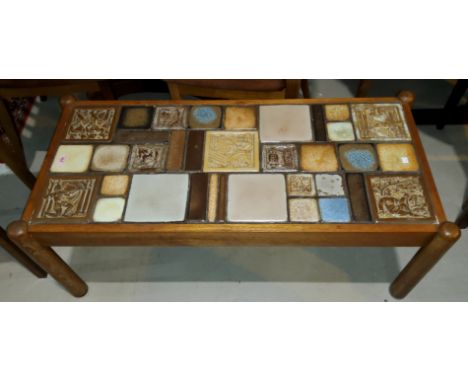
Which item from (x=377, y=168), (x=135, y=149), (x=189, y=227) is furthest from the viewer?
(x=135, y=149)

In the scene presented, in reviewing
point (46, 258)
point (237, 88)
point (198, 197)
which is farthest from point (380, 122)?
point (46, 258)

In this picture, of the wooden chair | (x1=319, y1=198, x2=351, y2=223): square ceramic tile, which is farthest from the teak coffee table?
the wooden chair

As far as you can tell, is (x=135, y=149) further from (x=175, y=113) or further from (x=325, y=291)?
(x=325, y=291)

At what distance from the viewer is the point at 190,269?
6.19 ft

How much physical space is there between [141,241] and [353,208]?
764 mm

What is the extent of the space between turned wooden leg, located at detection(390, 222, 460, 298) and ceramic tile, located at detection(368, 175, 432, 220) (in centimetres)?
8

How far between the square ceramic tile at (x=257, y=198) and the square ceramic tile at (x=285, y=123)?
0.20m

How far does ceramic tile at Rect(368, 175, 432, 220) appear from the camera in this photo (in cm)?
134

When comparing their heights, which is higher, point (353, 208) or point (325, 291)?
point (353, 208)

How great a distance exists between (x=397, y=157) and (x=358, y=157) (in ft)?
0.48

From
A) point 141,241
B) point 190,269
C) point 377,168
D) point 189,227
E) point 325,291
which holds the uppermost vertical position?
point 377,168

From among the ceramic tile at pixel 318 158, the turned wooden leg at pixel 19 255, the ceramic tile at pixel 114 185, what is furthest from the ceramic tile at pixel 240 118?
the turned wooden leg at pixel 19 255

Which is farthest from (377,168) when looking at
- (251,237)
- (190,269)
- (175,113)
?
(190,269)

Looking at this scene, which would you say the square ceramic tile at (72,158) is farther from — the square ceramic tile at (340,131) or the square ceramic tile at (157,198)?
the square ceramic tile at (340,131)
